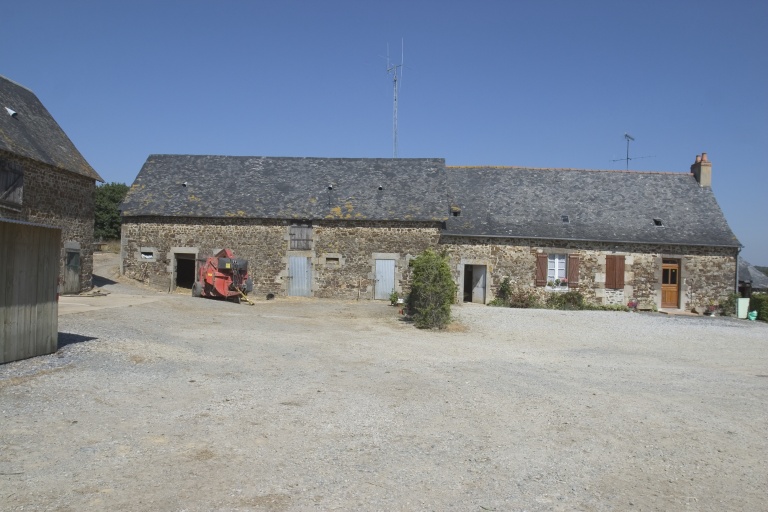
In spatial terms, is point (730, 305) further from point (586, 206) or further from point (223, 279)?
point (223, 279)

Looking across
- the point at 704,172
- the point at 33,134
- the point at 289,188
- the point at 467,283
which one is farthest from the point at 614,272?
the point at 33,134

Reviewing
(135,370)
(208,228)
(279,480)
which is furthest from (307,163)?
(279,480)

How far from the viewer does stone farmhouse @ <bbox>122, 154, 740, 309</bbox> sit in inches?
813

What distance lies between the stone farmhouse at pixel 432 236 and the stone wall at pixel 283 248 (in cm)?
4

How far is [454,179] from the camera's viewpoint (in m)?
23.7

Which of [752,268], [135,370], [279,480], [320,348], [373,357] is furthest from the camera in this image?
[752,268]

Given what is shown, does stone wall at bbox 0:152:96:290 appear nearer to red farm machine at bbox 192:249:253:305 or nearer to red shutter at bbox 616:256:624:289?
red farm machine at bbox 192:249:253:305

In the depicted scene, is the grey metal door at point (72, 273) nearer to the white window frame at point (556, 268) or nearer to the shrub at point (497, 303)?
the shrub at point (497, 303)

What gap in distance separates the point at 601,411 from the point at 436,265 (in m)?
7.53

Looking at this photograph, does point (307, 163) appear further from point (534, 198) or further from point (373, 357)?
point (373, 357)

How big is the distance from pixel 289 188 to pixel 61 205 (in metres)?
8.16

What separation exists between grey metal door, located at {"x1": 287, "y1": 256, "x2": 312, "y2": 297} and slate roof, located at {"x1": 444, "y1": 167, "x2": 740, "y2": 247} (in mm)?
5183

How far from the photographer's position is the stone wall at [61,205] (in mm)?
15141

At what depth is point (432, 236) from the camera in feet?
68.3
